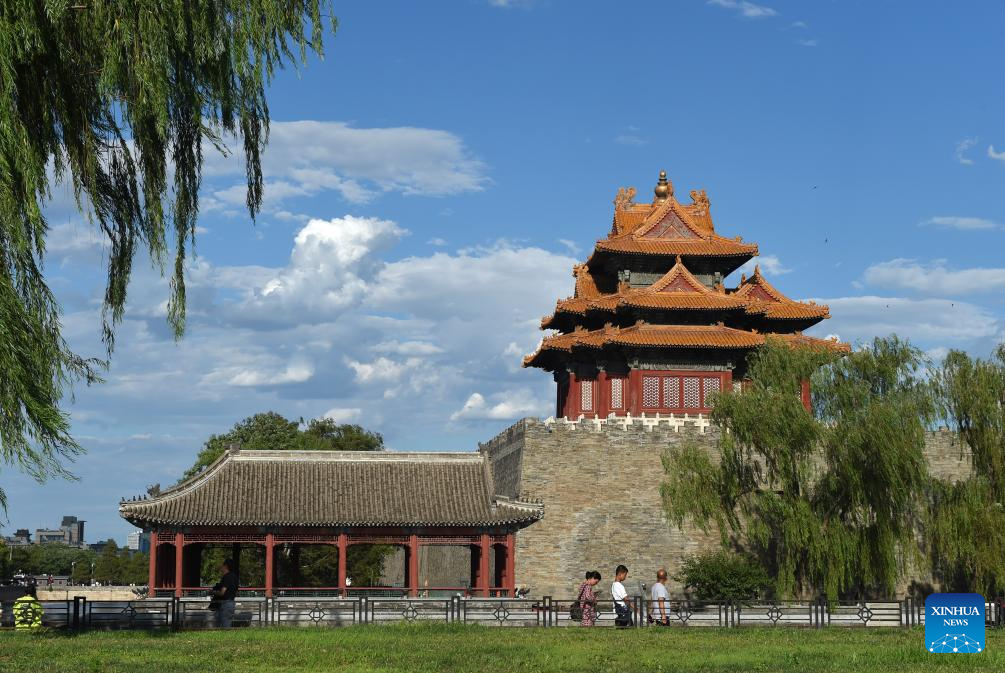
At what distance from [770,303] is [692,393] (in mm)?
5306

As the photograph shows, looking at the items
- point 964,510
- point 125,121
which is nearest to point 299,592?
point 964,510

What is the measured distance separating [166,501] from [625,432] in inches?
538

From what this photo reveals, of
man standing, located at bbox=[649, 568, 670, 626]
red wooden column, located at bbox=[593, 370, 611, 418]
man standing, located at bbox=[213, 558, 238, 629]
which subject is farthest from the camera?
red wooden column, located at bbox=[593, 370, 611, 418]

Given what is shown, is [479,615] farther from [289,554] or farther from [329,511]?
[289,554]

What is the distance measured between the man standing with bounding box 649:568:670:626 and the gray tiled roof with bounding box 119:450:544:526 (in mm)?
8247

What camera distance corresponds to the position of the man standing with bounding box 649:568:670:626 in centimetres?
2219

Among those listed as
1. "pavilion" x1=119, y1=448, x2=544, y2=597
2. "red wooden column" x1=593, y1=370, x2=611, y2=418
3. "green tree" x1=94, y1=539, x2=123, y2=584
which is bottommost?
"green tree" x1=94, y1=539, x2=123, y2=584

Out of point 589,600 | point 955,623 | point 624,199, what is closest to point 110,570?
point 624,199

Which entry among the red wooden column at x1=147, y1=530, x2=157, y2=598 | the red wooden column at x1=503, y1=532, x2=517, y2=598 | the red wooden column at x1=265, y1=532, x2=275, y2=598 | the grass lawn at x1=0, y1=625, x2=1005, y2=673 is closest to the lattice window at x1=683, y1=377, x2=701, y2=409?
the red wooden column at x1=503, y1=532, x2=517, y2=598

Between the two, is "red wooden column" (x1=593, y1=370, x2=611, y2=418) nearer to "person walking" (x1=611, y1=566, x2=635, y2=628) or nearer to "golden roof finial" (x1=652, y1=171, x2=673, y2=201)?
"golden roof finial" (x1=652, y1=171, x2=673, y2=201)

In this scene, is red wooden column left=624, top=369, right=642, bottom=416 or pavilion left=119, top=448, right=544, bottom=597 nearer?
pavilion left=119, top=448, right=544, bottom=597

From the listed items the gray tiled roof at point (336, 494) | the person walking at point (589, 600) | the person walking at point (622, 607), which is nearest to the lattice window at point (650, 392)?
the gray tiled roof at point (336, 494)

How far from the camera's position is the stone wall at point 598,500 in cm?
3616

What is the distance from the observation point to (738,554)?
34375 mm
